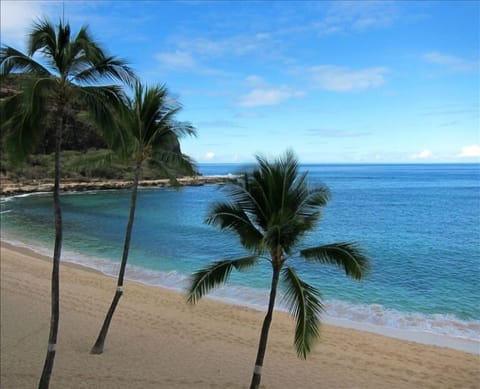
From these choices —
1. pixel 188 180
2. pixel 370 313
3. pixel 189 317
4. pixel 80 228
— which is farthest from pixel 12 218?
pixel 188 180

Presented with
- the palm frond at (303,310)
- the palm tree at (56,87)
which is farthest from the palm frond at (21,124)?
the palm frond at (303,310)

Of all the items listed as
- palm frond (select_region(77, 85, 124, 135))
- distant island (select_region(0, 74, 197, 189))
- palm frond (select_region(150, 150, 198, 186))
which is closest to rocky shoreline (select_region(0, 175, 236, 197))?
distant island (select_region(0, 74, 197, 189))

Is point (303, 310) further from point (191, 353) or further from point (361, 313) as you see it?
point (361, 313)

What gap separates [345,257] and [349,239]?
28151mm

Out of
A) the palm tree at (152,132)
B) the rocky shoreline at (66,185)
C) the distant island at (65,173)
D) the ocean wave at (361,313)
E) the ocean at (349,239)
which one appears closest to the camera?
the palm tree at (152,132)

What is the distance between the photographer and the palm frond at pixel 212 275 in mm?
7990

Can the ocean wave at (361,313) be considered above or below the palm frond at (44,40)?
below

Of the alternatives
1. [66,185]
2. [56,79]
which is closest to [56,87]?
[56,79]

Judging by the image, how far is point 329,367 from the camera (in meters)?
11.6

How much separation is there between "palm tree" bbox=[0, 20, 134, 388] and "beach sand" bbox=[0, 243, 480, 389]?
2.67 metres

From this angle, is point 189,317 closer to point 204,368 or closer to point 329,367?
point 204,368

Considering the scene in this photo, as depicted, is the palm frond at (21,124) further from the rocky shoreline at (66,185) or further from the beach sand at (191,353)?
the rocky shoreline at (66,185)

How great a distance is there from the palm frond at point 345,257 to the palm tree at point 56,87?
15.9 ft

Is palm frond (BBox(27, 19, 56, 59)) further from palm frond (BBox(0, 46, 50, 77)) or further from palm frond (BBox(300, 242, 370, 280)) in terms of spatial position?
palm frond (BBox(300, 242, 370, 280))
